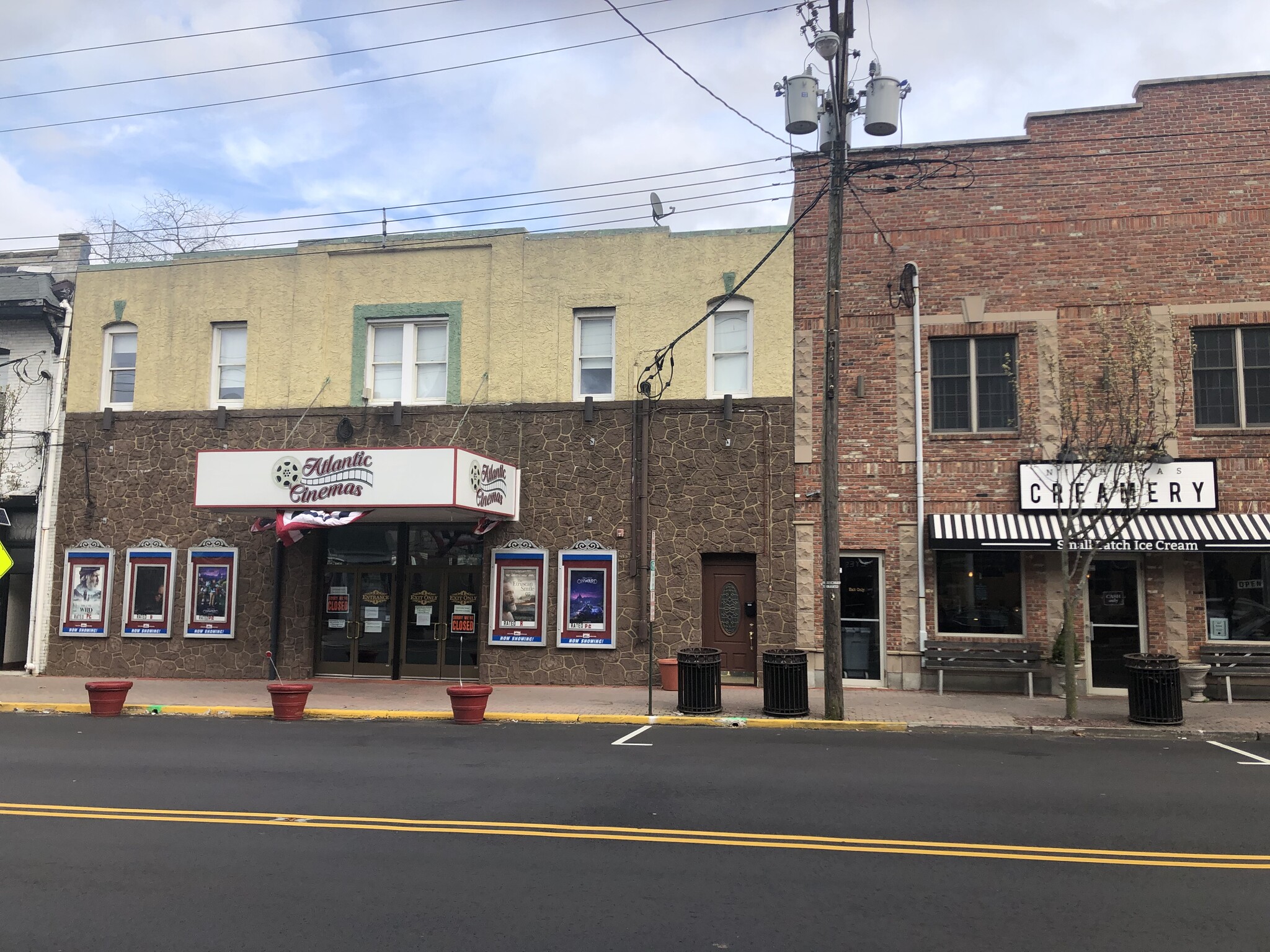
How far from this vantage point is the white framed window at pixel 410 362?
64.6 ft

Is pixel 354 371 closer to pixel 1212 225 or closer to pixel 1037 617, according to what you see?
pixel 1037 617

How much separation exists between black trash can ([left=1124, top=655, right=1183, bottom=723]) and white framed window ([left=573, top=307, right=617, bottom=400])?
10214 millimetres

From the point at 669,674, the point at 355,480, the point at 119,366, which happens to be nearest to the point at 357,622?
the point at 355,480

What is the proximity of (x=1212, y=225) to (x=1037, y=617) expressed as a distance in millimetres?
7478

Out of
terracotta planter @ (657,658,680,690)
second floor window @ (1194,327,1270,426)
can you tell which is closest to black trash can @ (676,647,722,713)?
terracotta planter @ (657,658,680,690)

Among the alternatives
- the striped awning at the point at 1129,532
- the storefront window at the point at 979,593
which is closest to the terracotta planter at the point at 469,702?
the striped awning at the point at 1129,532

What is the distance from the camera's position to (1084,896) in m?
6.14

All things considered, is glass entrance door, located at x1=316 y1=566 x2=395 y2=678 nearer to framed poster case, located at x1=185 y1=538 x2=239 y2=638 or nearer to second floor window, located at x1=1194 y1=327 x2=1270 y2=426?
framed poster case, located at x1=185 y1=538 x2=239 y2=638

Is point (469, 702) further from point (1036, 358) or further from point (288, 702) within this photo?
point (1036, 358)

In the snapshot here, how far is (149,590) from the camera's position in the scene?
2002 centimetres

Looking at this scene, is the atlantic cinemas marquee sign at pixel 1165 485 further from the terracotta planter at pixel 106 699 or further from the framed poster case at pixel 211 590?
the framed poster case at pixel 211 590

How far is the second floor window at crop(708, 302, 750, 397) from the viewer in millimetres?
18547

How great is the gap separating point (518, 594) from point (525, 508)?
1669 millimetres

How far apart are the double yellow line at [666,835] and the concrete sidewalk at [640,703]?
6585 mm
